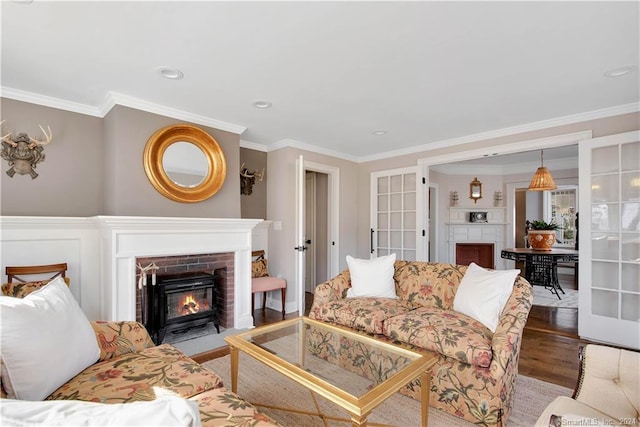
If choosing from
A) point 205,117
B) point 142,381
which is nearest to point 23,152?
point 205,117

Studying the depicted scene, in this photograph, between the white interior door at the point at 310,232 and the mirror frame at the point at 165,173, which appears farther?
the white interior door at the point at 310,232

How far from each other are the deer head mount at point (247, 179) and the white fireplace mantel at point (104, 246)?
1.05m

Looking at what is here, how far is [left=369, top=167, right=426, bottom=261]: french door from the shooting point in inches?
181

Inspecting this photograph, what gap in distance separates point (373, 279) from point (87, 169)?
303cm

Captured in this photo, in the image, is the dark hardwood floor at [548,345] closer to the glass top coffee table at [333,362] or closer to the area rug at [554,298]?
the area rug at [554,298]

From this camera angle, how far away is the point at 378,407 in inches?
79.1

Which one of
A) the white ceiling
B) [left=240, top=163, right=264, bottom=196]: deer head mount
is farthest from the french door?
[left=240, top=163, right=264, bottom=196]: deer head mount

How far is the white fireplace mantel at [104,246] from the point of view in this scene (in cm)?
273

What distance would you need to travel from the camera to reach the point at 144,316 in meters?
2.95

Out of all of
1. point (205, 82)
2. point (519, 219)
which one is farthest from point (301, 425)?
point (519, 219)

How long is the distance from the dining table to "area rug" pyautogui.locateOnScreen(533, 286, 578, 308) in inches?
3.3

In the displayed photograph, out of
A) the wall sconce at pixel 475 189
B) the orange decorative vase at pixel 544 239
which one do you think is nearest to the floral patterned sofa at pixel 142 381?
the orange decorative vase at pixel 544 239

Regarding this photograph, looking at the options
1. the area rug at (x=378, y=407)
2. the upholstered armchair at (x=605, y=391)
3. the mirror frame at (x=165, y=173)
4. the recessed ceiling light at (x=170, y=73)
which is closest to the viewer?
the upholstered armchair at (x=605, y=391)

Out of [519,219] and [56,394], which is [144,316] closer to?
[56,394]
